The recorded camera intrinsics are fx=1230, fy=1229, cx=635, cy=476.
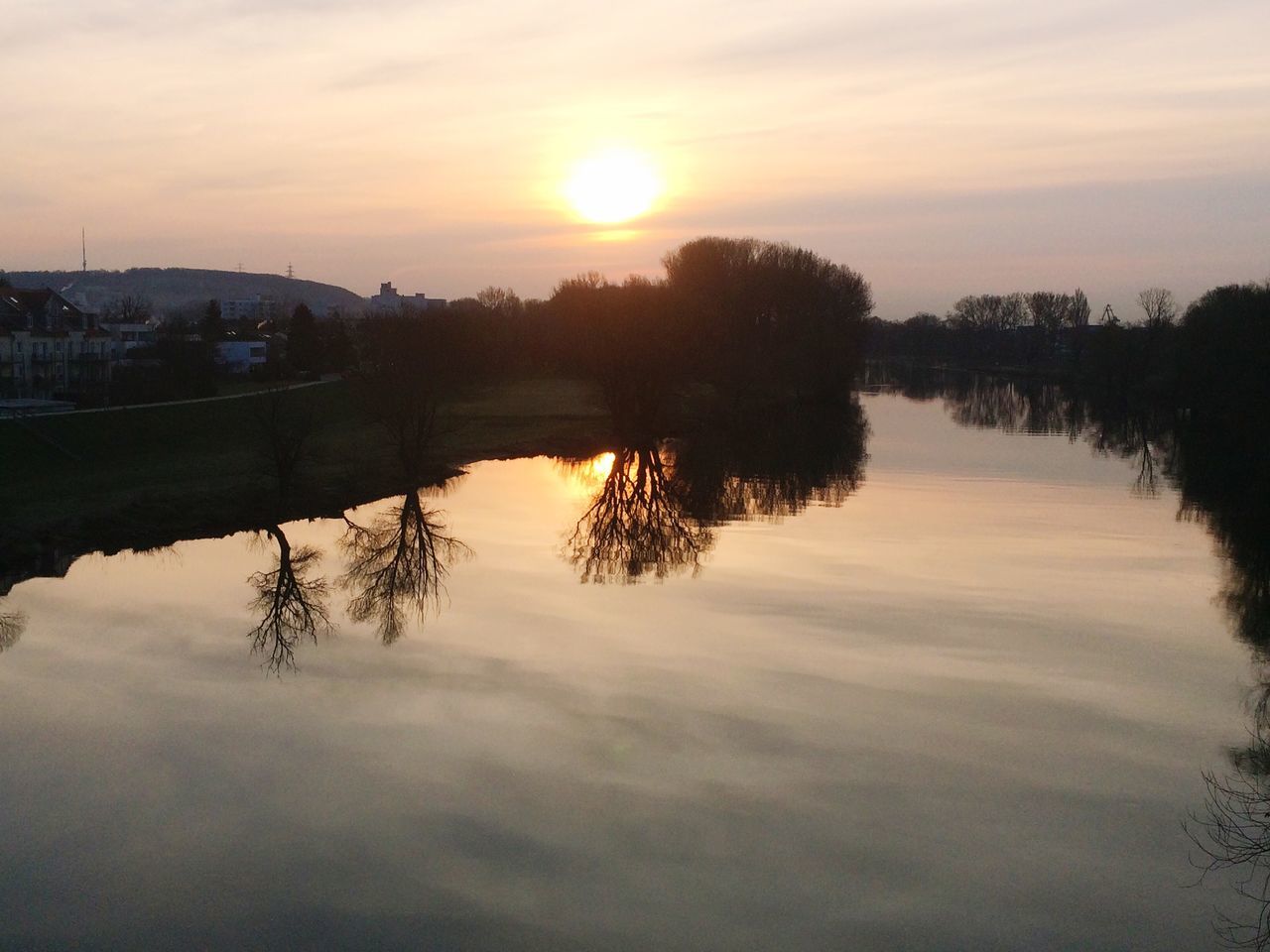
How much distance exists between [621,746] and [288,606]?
8.96m

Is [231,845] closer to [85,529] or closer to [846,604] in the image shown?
[846,604]

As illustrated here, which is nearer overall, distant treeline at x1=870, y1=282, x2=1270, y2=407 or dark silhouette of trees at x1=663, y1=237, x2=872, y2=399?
distant treeline at x1=870, y1=282, x2=1270, y2=407

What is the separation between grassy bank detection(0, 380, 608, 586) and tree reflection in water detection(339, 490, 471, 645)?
253 centimetres

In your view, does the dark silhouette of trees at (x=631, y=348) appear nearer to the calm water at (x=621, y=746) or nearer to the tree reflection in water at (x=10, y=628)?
the calm water at (x=621, y=746)

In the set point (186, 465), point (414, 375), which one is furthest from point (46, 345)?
point (186, 465)

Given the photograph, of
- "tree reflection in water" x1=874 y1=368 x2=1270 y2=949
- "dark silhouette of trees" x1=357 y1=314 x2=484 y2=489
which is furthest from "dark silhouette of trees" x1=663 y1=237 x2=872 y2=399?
"dark silhouette of trees" x1=357 y1=314 x2=484 y2=489

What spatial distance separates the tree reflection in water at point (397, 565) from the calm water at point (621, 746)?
13 cm

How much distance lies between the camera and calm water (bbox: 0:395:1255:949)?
10164mm

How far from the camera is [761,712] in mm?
14906

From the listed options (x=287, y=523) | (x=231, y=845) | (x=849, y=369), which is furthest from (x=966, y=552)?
(x=849, y=369)

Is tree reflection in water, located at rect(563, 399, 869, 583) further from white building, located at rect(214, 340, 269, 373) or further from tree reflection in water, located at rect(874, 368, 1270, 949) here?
white building, located at rect(214, 340, 269, 373)

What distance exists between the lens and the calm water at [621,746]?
10.2 meters

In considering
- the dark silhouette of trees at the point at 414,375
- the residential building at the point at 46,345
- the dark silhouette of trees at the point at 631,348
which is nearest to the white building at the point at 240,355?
the residential building at the point at 46,345

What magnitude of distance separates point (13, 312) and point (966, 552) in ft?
169
